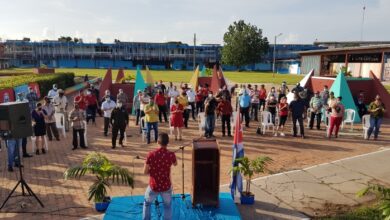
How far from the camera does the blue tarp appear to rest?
19.6 feet

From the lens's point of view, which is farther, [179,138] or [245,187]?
[179,138]

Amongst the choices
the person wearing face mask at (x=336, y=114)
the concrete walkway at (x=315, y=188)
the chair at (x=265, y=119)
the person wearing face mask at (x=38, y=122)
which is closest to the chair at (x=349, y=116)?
the person wearing face mask at (x=336, y=114)

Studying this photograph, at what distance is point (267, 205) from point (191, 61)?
275 ft

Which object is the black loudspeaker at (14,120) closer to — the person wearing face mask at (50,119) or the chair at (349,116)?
the person wearing face mask at (50,119)

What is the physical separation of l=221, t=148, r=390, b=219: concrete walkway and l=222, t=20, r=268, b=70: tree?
6654cm

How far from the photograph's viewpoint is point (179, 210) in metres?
6.23

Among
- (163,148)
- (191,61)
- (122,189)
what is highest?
(191,61)

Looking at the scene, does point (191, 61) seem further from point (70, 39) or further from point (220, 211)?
point (220, 211)

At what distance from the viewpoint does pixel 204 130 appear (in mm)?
12672

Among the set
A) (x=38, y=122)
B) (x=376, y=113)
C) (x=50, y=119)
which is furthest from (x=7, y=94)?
(x=376, y=113)

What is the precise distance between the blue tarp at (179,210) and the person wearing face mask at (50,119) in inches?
214

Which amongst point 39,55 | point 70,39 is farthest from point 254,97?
point 70,39

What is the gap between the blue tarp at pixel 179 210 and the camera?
5.97 metres

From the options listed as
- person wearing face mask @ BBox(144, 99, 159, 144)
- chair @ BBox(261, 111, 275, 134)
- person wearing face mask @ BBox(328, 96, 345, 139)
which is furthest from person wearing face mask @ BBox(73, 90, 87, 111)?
person wearing face mask @ BBox(328, 96, 345, 139)
